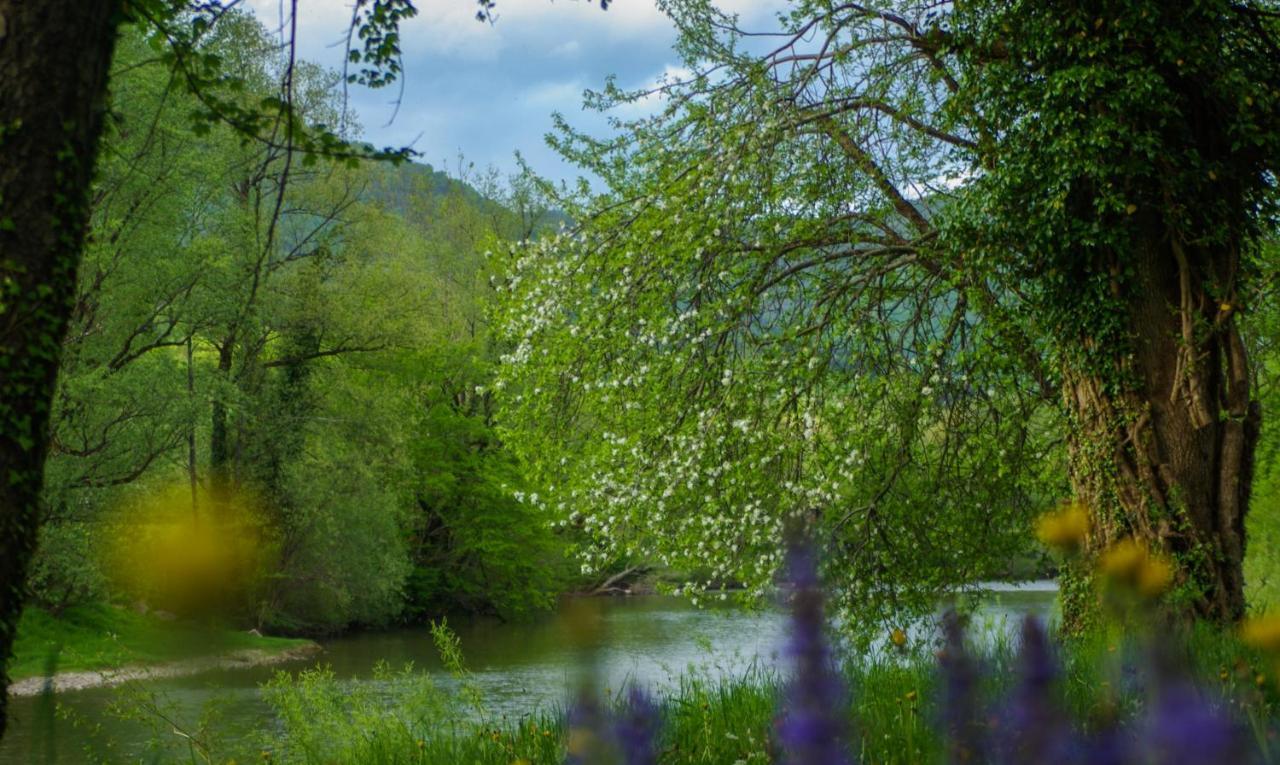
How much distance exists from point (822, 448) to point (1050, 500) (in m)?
2.15

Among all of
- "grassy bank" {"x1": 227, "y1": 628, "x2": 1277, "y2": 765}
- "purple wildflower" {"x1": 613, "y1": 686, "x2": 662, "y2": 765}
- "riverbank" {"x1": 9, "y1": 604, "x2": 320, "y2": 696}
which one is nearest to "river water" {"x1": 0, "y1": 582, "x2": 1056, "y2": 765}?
"riverbank" {"x1": 9, "y1": 604, "x2": 320, "y2": 696}

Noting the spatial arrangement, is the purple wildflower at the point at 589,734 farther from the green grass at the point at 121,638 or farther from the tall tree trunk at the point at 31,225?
the green grass at the point at 121,638

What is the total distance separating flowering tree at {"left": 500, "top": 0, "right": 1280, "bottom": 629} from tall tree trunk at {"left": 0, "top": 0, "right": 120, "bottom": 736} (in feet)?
22.7

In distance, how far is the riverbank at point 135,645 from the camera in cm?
2227

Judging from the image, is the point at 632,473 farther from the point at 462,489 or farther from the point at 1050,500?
the point at 462,489

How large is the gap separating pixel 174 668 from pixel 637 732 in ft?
82.3

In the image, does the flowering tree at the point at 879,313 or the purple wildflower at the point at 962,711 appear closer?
the purple wildflower at the point at 962,711

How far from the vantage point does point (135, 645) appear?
84.4 ft

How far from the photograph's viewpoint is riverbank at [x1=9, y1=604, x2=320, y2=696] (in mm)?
22266

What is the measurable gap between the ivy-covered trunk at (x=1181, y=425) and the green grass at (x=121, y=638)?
18.3m

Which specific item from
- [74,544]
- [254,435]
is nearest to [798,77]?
[74,544]

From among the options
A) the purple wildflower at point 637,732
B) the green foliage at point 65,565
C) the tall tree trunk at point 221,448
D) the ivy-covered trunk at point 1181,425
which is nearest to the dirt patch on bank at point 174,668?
the green foliage at point 65,565

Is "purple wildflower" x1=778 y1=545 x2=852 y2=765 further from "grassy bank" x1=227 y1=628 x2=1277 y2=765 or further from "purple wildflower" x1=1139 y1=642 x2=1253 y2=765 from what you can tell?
"purple wildflower" x1=1139 y1=642 x2=1253 y2=765

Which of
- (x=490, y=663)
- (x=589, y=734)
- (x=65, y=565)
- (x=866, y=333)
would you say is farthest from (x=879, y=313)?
(x=490, y=663)
